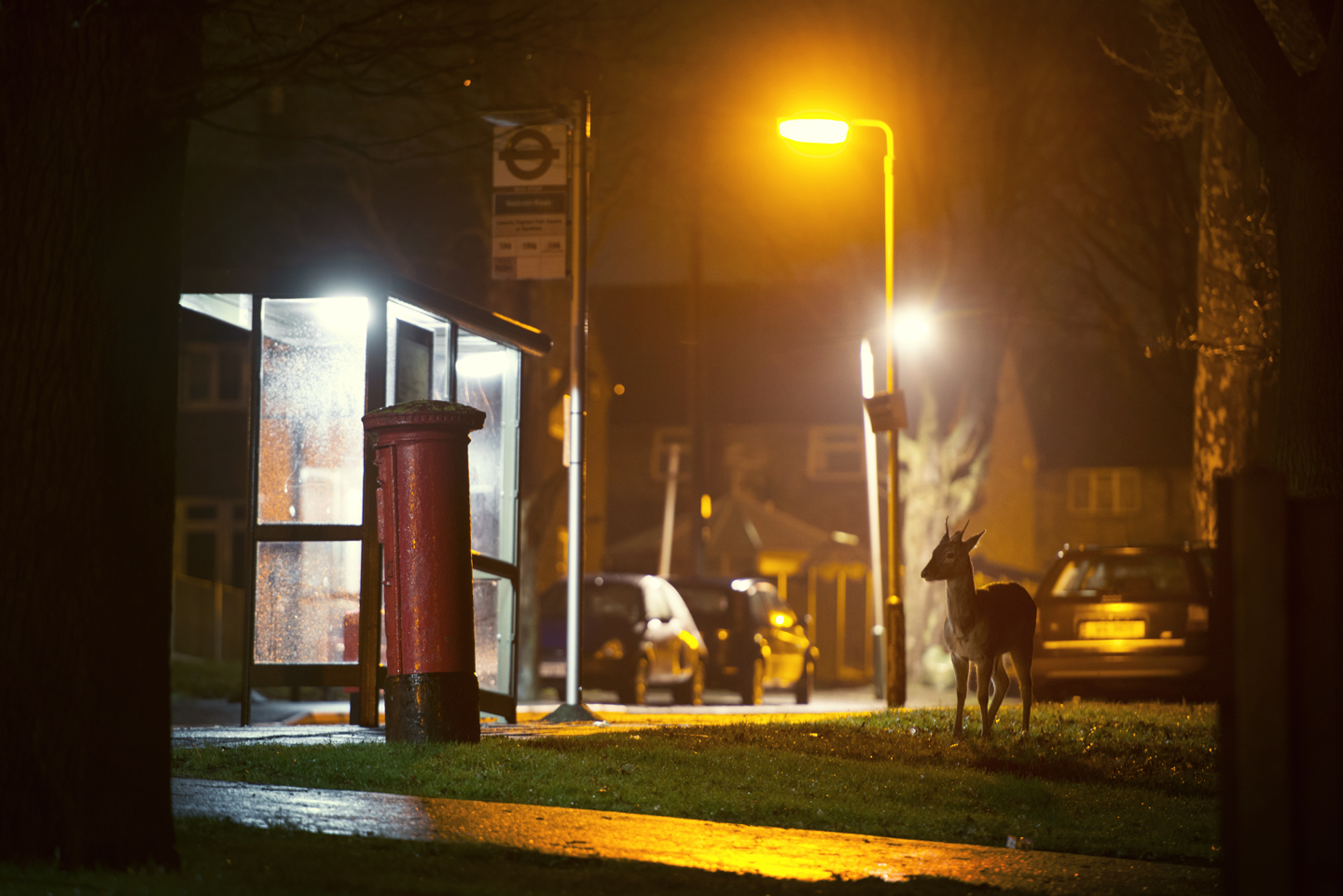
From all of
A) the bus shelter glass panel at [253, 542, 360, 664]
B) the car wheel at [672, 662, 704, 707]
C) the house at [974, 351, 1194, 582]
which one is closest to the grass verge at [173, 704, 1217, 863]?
the bus shelter glass panel at [253, 542, 360, 664]

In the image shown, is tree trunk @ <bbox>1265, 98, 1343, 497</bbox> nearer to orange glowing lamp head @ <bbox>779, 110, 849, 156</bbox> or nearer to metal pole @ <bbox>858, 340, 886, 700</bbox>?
orange glowing lamp head @ <bbox>779, 110, 849, 156</bbox>

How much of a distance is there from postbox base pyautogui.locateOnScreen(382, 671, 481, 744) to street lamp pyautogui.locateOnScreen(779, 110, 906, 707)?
728 centimetres

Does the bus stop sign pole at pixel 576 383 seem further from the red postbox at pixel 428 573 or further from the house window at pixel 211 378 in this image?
the house window at pixel 211 378

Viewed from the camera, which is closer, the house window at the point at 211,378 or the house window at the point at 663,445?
the house window at the point at 211,378

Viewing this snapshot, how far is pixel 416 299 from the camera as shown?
1238 centimetres

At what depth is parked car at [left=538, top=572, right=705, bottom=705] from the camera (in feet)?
68.2

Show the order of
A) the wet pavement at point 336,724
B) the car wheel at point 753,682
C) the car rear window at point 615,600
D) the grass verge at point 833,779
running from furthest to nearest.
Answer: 1. the car wheel at point 753,682
2. the car rear window at point 615,600
3. the wet pavement at point 336,724
4. the grass verge at point 833,779

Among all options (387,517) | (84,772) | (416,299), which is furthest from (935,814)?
(416,299)

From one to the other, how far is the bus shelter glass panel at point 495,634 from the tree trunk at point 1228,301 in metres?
7.95

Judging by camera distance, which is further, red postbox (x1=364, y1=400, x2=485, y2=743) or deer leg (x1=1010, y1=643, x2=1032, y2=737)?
deer leg (x1=1010, y1=643, x2=1032, y2=737)

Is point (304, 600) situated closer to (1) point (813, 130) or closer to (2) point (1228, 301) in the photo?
(1) point (813, 130)

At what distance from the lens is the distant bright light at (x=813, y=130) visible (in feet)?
55.2

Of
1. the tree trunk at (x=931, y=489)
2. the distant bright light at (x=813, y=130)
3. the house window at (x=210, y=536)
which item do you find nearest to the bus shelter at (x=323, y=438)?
the distant bright light at (x=813, y=130)

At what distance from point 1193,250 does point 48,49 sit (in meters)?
23.7
